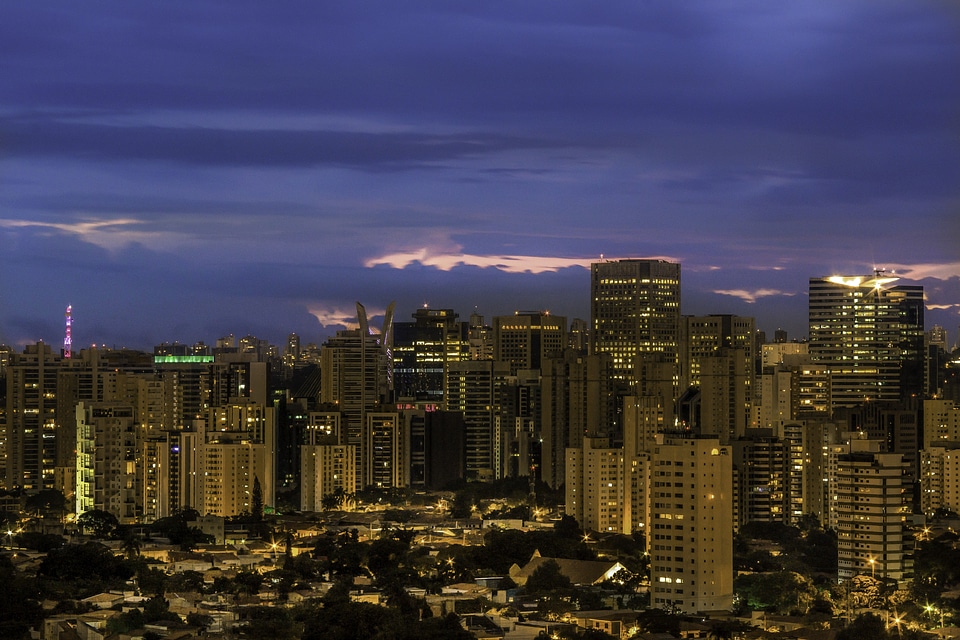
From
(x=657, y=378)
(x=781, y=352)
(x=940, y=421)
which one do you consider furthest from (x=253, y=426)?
(x=781, y=352)

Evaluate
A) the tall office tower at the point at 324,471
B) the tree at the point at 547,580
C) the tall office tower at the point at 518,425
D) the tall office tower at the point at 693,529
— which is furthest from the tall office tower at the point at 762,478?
the tall office tower at the point at 693,529

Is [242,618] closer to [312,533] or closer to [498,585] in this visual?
[498,585]

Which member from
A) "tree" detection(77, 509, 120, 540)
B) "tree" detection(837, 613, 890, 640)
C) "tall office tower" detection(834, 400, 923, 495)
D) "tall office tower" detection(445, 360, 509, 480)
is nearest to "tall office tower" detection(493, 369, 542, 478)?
"tall office tower" detection(445, 360, 509, 480)

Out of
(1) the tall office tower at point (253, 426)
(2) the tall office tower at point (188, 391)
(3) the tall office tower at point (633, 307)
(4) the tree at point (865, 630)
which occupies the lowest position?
(4) the tree at point (865, 630)

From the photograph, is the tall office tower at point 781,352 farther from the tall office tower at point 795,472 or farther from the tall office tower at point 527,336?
the tall office tower at point 795,472

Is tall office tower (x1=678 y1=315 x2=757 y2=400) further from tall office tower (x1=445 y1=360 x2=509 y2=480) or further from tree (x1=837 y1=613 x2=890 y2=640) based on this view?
tree (x1=837 y1=613 x2=890 y2=640)

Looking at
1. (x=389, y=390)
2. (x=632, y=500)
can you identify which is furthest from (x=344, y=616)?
(x=389, y=390)
